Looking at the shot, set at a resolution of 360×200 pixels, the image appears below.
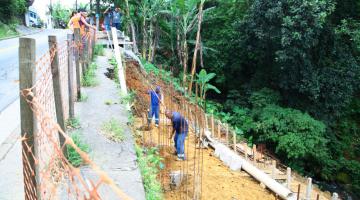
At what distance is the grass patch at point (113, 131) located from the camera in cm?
539

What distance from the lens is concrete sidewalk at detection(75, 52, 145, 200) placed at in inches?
167

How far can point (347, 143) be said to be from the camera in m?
15.3

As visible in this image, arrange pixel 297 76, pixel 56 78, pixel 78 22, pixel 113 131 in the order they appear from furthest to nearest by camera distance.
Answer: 1. pixel 297 76
2. pixel 78 22
3. pixel 113 131
4. pixel 56 78

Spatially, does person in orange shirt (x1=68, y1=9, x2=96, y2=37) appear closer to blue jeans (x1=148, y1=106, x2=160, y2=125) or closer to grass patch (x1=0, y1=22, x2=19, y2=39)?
blue jeans (x1=148, y1=106, x2=160, y2=125)

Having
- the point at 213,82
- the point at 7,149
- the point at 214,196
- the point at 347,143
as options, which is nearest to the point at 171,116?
the point at 214,196

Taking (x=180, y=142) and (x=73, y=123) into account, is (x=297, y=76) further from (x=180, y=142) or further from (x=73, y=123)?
(x=73, y=123)

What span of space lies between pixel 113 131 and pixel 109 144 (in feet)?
1.25

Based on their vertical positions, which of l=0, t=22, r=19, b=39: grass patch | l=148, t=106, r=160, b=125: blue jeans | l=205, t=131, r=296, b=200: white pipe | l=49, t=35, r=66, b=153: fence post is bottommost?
l=205, t=131, r=296, b=200: white pipe

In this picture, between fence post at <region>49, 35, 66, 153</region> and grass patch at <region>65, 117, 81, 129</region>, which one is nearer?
fence post at <region>49, 35, 66, 153</region>

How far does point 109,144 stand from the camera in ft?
17.0

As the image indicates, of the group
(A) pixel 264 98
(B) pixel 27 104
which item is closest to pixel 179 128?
(B) pixel 27 104

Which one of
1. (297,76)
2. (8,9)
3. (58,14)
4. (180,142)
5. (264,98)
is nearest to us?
(180,142)

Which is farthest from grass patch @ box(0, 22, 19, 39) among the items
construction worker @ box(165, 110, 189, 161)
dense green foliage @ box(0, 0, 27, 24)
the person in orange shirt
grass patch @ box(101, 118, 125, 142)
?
grass patch @ box(101, 118, 125, 142)

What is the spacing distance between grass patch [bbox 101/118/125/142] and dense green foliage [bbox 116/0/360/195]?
26.1 feet
